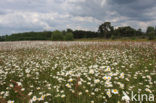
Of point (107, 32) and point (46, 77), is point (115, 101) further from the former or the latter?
point (107, 32)

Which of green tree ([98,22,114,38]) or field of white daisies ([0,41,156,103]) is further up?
green tree ([98,22,114,38])

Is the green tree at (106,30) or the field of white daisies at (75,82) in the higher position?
the green tree at (106,30)

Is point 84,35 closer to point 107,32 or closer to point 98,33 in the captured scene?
point 98,33

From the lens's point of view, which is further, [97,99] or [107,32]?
[107,32]

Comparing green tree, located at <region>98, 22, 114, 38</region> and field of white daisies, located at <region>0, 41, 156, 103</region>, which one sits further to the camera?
green tree, located at <region>98, 22, 114, 38</region>

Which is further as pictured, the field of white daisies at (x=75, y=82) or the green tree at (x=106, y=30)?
the green tree at (x=106, y=30)

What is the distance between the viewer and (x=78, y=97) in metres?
2.66

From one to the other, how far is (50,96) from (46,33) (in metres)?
65.9

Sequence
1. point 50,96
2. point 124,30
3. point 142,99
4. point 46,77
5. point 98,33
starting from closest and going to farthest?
point 142,99, point 50,96, point 46,77, point 124,30, point 98,33

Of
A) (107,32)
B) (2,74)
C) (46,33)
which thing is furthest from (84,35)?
(2,74)

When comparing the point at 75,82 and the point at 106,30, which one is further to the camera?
the point at 106,30

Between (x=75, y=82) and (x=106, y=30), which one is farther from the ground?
(x=106, y=30)

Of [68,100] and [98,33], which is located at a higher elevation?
[98,33]

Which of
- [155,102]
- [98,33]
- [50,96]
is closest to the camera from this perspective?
[155,102]
